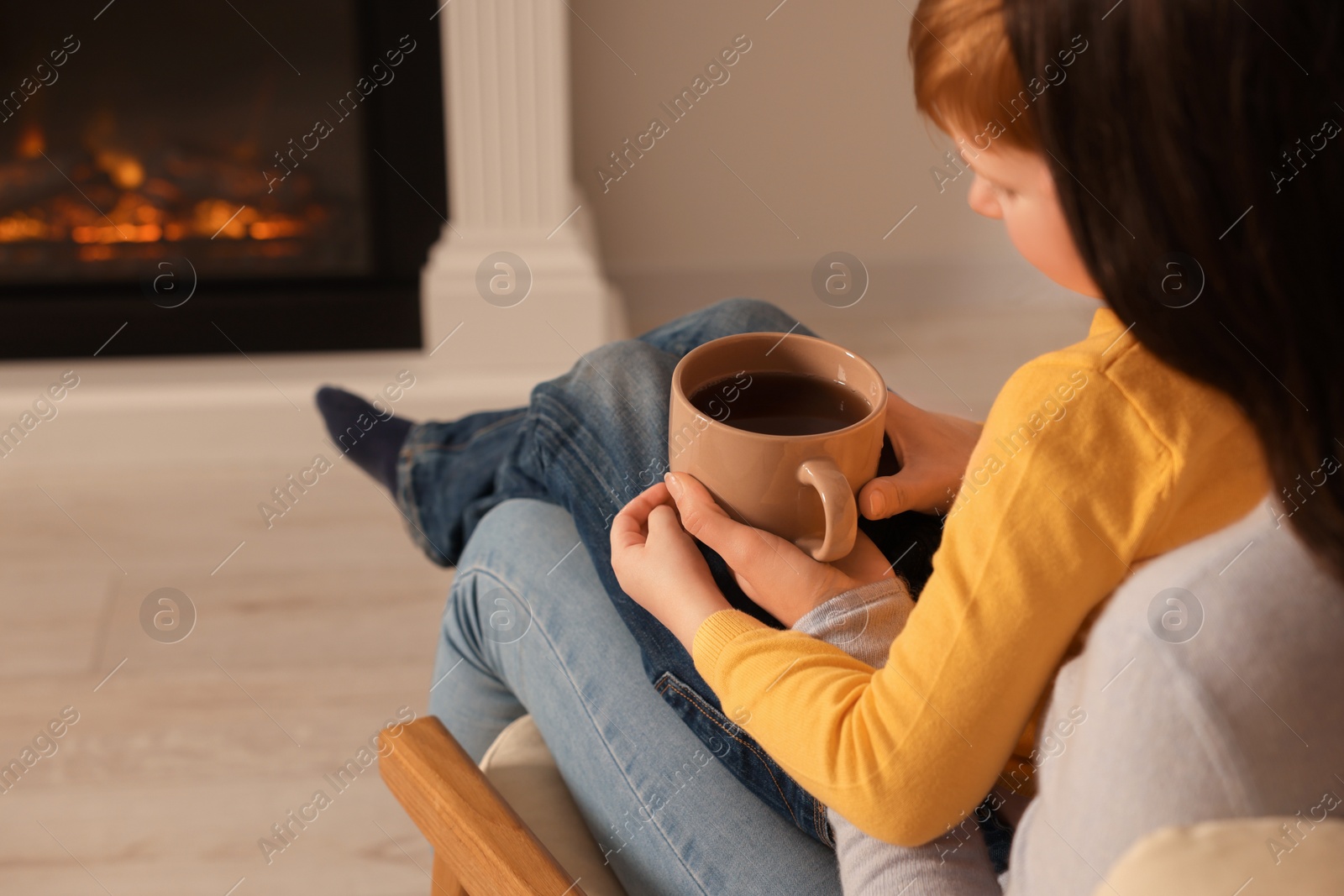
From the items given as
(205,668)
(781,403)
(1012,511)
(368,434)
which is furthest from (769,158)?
(1012,511)

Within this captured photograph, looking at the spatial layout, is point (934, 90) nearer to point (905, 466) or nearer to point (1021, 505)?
point (1021, 505)

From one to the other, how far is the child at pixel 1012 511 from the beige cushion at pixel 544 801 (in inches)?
8.7

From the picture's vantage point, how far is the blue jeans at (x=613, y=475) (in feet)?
2.20

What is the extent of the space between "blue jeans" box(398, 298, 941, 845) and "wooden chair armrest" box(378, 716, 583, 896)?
13 centimetres

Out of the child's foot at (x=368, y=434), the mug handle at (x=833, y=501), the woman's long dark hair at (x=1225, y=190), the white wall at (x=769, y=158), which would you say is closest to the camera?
the woman's long dark hair at (x=1225, y=190)

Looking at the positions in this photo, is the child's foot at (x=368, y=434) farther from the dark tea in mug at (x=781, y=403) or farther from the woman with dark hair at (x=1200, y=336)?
the woman with dark hair at (x=1200, y=336)

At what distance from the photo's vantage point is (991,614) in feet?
1.53

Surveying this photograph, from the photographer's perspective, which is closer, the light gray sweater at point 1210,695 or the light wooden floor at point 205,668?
the light gray sweater at point 1210,695

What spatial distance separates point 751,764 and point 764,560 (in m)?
0.14

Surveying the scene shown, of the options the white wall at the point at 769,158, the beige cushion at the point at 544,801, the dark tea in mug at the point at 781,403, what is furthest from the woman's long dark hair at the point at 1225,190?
the white wall at the point at 769,158

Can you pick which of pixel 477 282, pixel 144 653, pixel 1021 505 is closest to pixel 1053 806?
pixel 1021 505

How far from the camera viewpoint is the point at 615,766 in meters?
0.69

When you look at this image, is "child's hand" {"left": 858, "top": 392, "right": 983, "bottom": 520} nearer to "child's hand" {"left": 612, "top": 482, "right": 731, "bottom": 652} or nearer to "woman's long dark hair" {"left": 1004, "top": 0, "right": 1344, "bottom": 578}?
"child's hand" {"left": 612, "top": 482, "right": 731, "bottom": 652}

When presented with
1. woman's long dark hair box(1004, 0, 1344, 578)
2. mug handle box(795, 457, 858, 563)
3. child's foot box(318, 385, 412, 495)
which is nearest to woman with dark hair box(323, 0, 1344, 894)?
woman's long dark hair box(1004, 0, 1344, 578)
